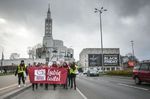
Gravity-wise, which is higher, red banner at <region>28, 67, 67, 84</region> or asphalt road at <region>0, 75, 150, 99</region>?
red banner at <region>28, 67, 67, 84</region>

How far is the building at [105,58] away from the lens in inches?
6491

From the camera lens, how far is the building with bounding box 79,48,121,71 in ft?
541

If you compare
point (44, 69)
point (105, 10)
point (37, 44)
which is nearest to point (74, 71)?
point (44, 69)

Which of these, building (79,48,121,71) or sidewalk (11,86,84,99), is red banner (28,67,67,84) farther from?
building (79,48,121,71)

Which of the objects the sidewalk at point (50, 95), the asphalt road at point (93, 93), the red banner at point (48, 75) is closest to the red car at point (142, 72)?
the asphalt road at point (93, 93)

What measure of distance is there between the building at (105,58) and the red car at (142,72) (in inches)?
5444

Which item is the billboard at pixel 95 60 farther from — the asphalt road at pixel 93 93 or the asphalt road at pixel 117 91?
the asphalt road at pixel 93 93

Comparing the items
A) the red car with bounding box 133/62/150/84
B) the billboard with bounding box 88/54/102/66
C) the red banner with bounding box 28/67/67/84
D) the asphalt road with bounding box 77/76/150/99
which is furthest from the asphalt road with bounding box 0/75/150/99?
the billboard with bounding box 88/54/102/66

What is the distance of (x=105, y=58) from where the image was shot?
16688 cm

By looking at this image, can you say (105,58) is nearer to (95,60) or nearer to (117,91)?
(95,60)

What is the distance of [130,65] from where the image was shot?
80.1 meters

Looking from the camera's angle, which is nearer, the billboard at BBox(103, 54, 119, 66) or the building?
the building

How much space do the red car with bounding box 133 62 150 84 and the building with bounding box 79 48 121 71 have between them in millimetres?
138273

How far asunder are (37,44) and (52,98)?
12574 centimetres
